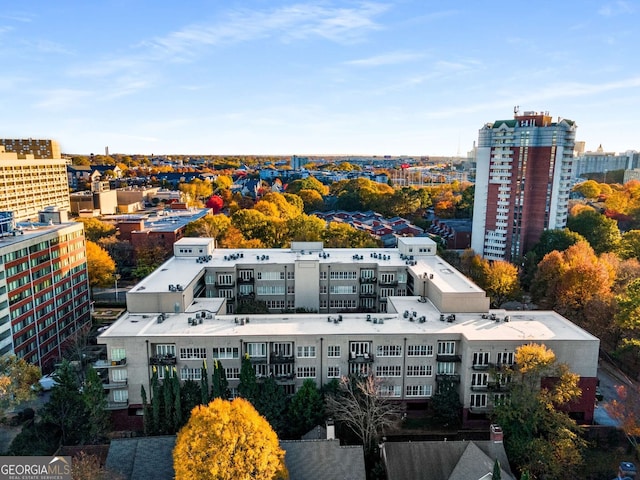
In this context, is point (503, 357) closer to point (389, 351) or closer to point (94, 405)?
point (389, 351)

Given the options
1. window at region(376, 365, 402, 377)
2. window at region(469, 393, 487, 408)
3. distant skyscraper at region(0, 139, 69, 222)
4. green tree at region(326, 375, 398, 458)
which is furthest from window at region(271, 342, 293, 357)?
distant skyscraper at region(0, 139, 69, 222)

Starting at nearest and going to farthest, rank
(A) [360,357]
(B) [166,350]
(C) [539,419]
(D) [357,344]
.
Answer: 1. (C) [539,419]
2. (B) [166,350]
3. (A) [360,357]
4. (D) [357,344]

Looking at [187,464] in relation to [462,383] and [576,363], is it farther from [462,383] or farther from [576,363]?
[576,363]

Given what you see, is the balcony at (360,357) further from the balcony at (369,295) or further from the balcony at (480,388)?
the balcony at (369,295)

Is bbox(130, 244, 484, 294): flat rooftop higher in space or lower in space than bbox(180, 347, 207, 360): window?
higher

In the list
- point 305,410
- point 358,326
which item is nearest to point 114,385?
point 305,410

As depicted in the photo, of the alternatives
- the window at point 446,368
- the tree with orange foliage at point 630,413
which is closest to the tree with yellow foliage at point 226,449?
the window at point 446,368

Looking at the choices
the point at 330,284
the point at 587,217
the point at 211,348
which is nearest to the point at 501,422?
the point at 211,348

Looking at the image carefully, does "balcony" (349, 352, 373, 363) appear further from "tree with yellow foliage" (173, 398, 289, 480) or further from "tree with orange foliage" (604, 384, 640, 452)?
"tree with orange foliage" (604, 384, 640, 452)
